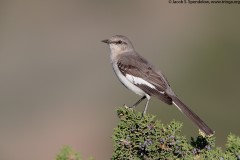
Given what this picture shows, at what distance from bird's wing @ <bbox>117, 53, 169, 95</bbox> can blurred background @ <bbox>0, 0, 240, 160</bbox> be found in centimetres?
569

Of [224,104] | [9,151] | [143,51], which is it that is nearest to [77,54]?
[143,51]

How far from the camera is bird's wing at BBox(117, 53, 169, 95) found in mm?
8875

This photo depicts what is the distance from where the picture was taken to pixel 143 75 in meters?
9.16

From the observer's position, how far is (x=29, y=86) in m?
20.2

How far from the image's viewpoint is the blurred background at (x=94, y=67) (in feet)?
54.1

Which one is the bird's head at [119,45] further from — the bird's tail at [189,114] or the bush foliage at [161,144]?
the bush foliage at [161,144]

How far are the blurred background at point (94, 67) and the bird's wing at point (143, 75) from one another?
569 cm

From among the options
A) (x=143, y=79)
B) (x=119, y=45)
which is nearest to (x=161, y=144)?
(x=143, y=79)

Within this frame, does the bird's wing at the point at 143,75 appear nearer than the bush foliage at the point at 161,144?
No

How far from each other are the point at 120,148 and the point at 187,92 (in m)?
13.0

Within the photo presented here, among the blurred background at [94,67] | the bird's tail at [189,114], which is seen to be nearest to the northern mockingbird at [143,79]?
the bird's tail at [189,114]

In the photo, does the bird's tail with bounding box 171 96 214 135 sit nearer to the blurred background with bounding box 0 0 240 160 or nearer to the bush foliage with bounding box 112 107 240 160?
the bush foliage with bounding box 112 107 240 160

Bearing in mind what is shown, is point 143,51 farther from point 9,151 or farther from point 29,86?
point 9,151

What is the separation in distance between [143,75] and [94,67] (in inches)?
490
